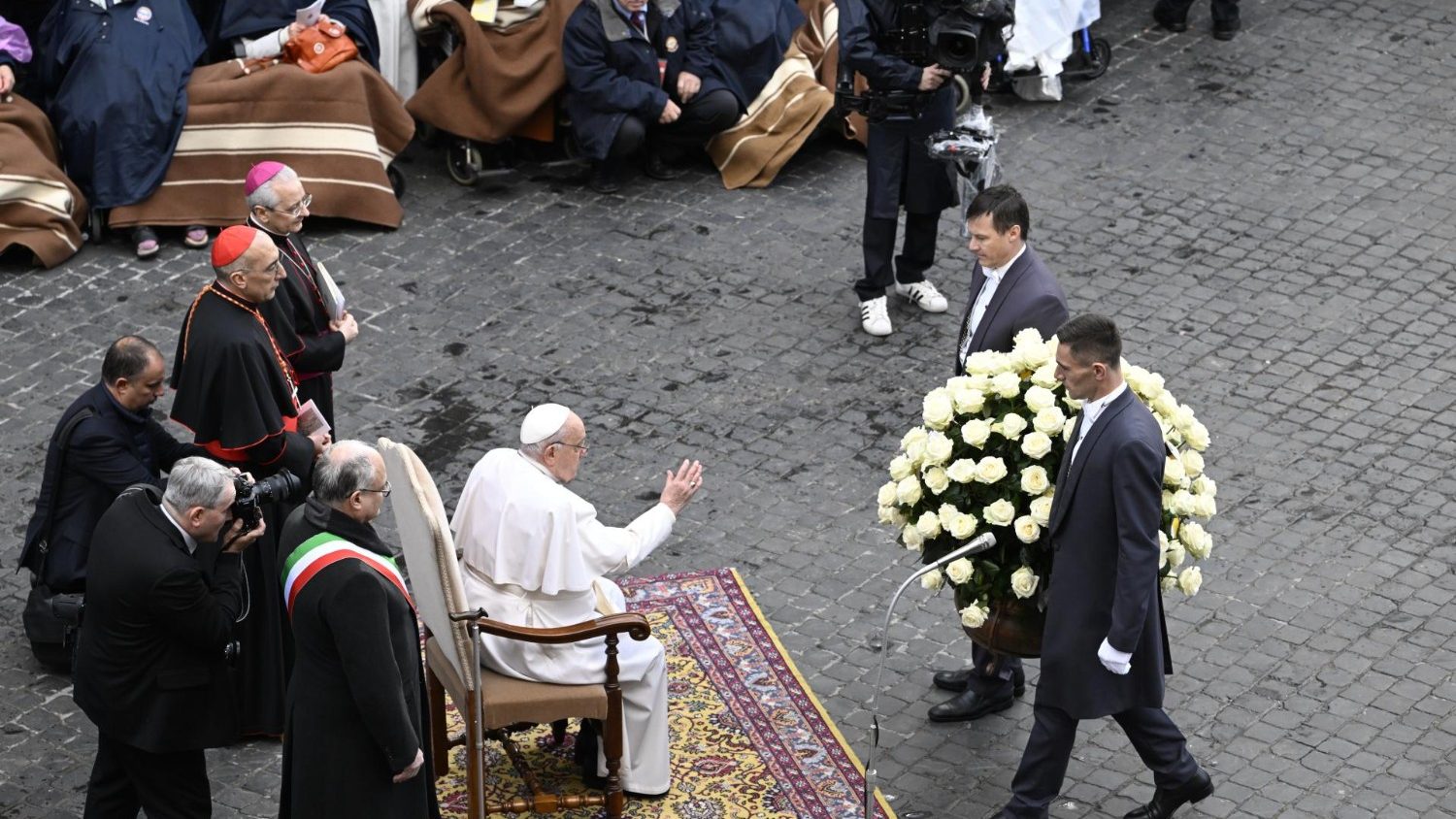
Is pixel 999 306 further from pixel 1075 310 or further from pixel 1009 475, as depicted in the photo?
pixel 1075 310

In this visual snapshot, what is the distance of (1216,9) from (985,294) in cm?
642

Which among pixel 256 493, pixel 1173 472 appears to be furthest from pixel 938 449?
pixel 256 493

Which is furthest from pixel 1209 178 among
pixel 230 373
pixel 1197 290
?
pixel 230 373

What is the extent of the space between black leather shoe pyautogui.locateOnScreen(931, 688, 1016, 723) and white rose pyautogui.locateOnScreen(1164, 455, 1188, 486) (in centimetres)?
141

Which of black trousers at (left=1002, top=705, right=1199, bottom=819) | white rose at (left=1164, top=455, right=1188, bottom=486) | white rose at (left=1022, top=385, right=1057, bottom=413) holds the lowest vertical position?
black trousers at (left=1002, top=705, right=1199, bottom=819)

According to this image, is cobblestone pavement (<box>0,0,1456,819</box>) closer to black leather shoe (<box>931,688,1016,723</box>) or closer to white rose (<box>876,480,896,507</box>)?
black leather shoe (<box>931,688,1016,723</box>)

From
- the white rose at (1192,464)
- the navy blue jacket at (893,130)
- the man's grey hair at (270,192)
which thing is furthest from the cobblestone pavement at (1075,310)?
the man's grey hair at (270,192)

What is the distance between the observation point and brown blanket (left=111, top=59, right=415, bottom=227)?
11625 mm

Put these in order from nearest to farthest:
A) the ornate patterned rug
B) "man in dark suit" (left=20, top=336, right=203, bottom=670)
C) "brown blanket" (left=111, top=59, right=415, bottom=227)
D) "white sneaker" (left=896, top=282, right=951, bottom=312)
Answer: "man in dark suit" (left=20, top=336, right=203, bottom=670)
the ornate patterned rug
"white sneaker" (left=896, top=282, right=951, bottom=312)
"brown blanket" (left=111, top=59, right=415, bottom=227)

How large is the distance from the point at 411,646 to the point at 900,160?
5.15 m

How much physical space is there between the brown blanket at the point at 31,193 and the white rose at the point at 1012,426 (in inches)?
246

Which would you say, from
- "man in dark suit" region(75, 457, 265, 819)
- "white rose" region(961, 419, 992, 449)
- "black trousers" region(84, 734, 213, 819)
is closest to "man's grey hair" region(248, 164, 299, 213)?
"man in dark suit" region(75, 457, 265, 819)

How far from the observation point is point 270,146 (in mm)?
11695

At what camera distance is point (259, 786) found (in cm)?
768
